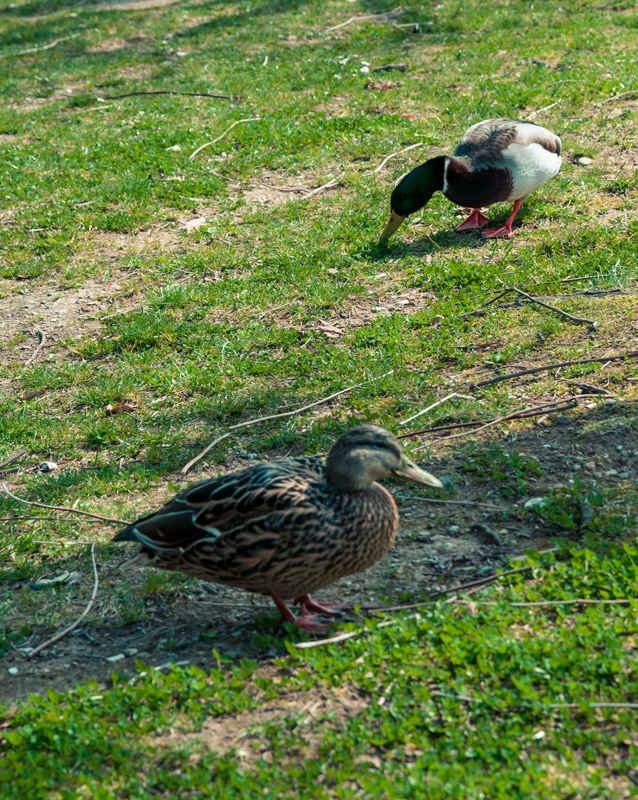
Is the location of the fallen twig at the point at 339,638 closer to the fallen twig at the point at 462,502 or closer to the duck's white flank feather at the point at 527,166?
the fallen twig at the point at 462,502

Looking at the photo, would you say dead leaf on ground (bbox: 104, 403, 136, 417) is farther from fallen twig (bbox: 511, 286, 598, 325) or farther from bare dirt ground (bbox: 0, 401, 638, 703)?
fallen twig (bbox: 511, 286, 598, 325)

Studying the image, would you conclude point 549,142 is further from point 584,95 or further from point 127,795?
point 127,795

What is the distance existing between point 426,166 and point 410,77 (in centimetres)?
432

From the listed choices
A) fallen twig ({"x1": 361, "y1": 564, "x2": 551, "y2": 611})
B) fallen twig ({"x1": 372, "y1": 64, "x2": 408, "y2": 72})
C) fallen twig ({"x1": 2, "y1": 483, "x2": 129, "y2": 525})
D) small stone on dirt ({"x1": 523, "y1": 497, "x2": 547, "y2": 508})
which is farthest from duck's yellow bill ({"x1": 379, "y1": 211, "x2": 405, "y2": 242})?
fallen twig ({"x1": 372, "y1": 64, "x2": 408, "y2": 72})

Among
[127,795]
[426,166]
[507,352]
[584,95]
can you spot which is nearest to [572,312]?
[507,352]

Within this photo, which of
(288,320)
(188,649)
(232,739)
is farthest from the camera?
(288,320)

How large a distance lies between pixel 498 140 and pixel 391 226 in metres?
1.10

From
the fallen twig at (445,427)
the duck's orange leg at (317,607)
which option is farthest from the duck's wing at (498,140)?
the duck's orange leg at (317,607)

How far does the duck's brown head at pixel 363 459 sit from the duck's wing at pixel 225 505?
11 centimetres

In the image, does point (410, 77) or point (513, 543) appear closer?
point (513, 543)

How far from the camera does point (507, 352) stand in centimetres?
477

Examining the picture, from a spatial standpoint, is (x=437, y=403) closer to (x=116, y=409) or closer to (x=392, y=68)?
(x=116, y=409)

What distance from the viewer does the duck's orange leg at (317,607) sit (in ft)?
10.3

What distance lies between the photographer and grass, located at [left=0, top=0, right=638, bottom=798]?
2.54 metres
